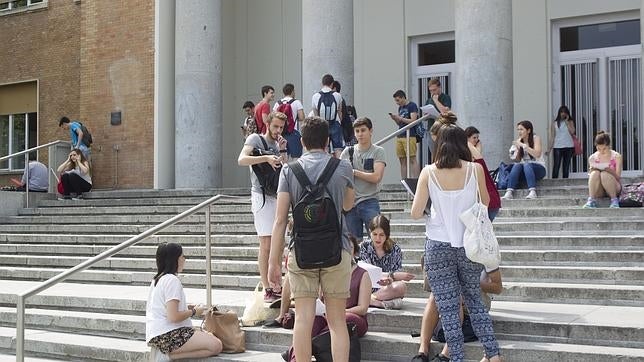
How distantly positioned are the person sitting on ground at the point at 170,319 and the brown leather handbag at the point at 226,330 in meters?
0.19

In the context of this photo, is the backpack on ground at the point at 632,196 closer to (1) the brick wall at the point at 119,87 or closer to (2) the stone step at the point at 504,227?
(2) the stone step at the point at 504,227

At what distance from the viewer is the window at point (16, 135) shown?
22172mm

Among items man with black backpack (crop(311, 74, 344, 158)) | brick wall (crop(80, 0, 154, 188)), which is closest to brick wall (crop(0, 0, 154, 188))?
brick wall (crop(80, 0, 154, 188))

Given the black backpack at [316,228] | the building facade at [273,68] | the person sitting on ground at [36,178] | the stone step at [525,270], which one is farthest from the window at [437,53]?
the black backpack at [316,228]

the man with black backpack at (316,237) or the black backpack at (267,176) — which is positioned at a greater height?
the black backpack at (267,176)

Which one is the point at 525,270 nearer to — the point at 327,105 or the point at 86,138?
the point at 327,105

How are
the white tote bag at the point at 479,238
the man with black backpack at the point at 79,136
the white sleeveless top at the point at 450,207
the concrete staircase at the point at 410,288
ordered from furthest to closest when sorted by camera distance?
the man with black backpack at the point at 79,136 < the concrete staircase at the point at 410,288 < the white sleeveless top at the point at 450,207 < the white tote bag at the point at 479,238

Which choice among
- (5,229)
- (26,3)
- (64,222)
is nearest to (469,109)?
(64,222)

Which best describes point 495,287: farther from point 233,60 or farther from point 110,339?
point 233,60

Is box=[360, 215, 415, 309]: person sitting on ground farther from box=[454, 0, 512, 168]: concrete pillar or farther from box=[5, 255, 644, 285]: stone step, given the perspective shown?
box=[454, 0, 512, 168]: concrete pillar

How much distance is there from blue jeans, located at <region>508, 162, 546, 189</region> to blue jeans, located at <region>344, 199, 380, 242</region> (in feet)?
12.4

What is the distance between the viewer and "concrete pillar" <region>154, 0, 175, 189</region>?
18375 millimetres

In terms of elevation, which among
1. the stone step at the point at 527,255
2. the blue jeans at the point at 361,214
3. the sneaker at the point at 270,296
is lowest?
the sneaker at the point at 270,296

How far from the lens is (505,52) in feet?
44.9
